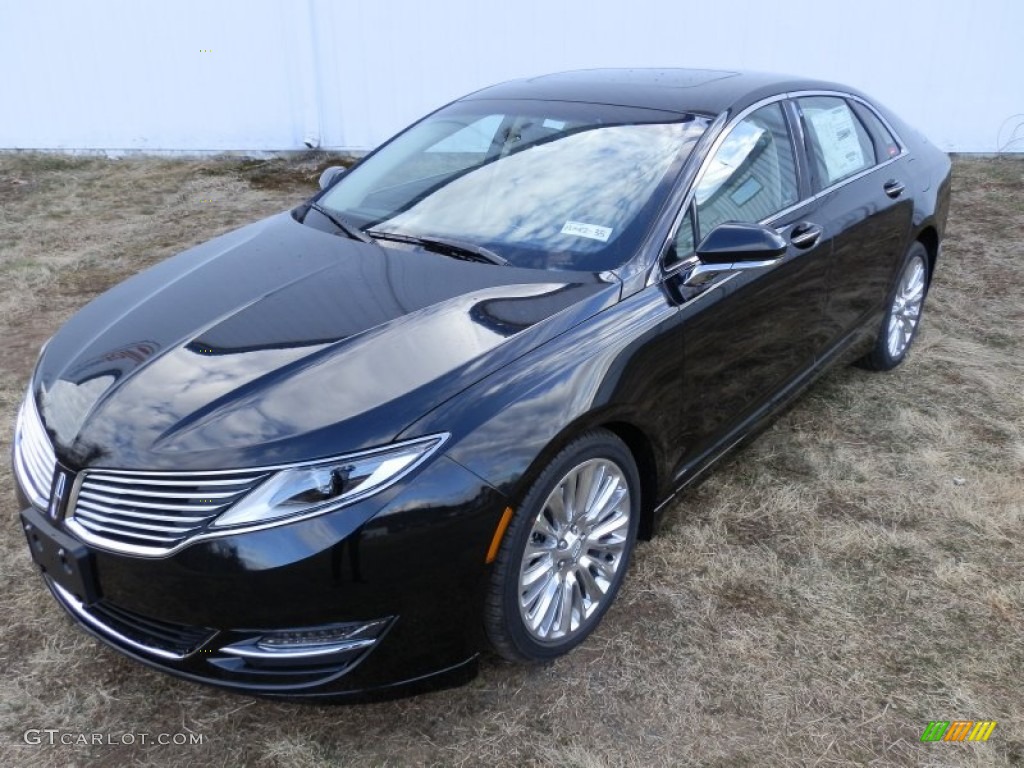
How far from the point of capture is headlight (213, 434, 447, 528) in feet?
6.34

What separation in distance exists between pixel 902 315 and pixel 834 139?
1.22m

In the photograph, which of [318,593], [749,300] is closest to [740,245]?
[749,300]

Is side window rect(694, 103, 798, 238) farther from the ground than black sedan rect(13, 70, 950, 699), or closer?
farther from the ground

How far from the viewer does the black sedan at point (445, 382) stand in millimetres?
1969

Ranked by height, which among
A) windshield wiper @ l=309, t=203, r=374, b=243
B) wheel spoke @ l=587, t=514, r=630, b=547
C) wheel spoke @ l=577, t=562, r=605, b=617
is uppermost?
windshield wiper @ l=309, t=203, r=374, b=243

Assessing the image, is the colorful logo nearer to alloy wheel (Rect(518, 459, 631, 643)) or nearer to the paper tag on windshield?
alloy wheel (Rect(518, 459, 631, 643))

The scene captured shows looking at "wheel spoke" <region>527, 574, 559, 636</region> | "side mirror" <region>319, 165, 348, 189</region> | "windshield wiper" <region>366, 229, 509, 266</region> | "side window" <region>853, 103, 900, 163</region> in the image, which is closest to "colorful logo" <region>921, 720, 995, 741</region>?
"wheel spoke" <region>527, 574, 559, 636</region>

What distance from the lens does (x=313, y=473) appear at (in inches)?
77.0

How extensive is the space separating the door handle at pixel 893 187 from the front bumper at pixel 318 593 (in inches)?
110

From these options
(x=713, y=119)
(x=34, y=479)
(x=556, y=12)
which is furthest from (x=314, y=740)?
(x=556, y=12)

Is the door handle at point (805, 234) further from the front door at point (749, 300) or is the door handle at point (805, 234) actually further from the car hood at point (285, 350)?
the car hood at point (285, 350)

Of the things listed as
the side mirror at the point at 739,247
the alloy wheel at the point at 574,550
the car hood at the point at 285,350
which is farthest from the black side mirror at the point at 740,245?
the alloy wheel at the point at 574,550

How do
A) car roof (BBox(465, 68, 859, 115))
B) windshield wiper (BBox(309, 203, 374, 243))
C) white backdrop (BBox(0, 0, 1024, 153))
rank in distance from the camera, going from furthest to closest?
1. white backdrop (BBox(0, 0, 1024, 153))
2. car roof (BBox(465, 68, 859, 115))
3. windshield wiper (BBox(309, 203, 374, 243))

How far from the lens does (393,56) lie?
8875 millimetres
